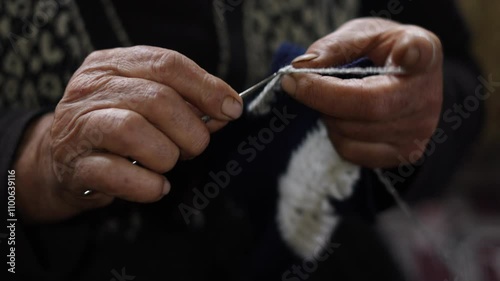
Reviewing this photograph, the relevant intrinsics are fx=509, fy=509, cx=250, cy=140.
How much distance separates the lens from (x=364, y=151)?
0.54 m

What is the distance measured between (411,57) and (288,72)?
0.11 meters

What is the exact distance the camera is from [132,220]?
2.03ft

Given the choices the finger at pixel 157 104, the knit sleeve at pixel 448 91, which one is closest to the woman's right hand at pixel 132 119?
the finger at pixel 157 104

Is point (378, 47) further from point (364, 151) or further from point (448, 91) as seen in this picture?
point (448, 91)

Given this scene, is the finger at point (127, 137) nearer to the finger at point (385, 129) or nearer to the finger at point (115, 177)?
the finger at point (115, 177)

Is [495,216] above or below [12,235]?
below

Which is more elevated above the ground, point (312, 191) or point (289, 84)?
point (289, 84)

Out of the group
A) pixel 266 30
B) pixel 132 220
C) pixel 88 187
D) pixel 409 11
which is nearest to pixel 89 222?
pixel 132 220

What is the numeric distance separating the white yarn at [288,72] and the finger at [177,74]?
0.23 feet

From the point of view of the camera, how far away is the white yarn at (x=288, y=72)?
18.4 inches

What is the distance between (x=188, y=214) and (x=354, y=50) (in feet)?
0.93

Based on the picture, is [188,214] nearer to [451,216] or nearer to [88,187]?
[88,187]

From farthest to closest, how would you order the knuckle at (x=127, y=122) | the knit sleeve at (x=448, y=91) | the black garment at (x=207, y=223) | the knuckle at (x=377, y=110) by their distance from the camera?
1. the knit sleeve at (x=448, y=91)
2. the black garment at (x=207, y=223)
3. the knuckle at (x=377, y=110)
4. the knuckle at (x=127, y=122)

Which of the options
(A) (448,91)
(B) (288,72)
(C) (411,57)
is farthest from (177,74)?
(A) (448,91)
